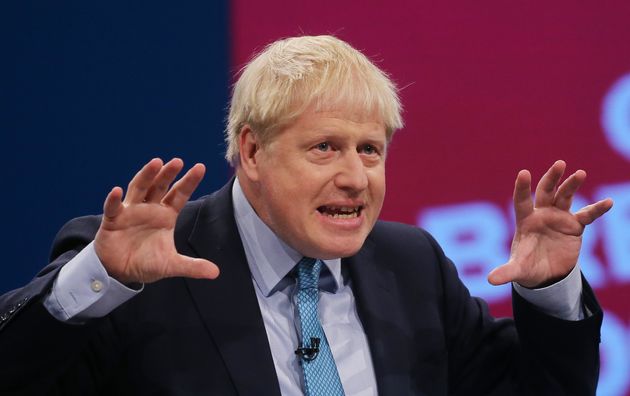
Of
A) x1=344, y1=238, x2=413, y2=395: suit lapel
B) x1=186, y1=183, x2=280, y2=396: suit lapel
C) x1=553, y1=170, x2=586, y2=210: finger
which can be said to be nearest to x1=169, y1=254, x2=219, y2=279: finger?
x1=186, y1=183, x2=280, y2=396: suit lapel

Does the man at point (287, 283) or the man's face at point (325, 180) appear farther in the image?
the man's face at point (325, 180)

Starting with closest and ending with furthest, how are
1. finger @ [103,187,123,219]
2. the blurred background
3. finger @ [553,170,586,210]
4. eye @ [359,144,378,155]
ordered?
1. finger @ [103,187,123,219]
2. finger @ [553,170,586,210]
3. eye @ [359,144,378,155]
4. the blurred background

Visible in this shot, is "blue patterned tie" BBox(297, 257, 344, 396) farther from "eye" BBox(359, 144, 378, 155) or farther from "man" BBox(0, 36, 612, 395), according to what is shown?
"eye" BBox(359, 144, 378, 155)

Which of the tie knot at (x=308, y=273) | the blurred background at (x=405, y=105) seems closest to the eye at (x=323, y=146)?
the tie knot at (x=308, y=273)

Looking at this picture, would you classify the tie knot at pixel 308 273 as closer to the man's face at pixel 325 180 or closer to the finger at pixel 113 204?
the man's face at pixel 325 180

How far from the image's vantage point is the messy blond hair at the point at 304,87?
1.80m

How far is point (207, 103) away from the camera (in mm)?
2867

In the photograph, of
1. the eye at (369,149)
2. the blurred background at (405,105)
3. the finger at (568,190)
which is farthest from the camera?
the blurred background at (405,105)

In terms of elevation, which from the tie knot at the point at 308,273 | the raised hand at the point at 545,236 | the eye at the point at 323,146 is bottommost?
the tie knot at the point at 308,273

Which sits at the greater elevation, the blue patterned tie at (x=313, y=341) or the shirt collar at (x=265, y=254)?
the shirt collar at (x=265, y=254)

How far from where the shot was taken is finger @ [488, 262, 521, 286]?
5.80 ft

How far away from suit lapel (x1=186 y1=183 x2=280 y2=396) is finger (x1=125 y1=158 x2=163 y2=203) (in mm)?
294

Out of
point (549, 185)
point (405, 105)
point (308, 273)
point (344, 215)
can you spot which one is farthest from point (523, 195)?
point (405, 105)

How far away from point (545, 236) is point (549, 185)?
0.11m
